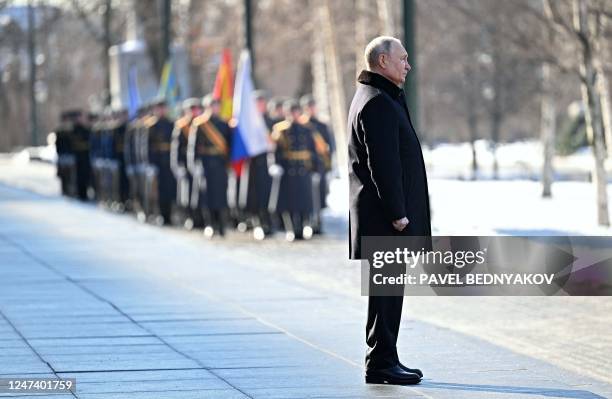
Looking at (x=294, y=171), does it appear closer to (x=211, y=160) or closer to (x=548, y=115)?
(x=211, y=160)

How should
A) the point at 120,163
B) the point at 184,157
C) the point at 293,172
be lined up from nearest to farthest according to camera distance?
the point at 293,172
the point at 184,157
the point at 120,163

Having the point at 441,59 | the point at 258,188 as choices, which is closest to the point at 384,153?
the point at 258,188

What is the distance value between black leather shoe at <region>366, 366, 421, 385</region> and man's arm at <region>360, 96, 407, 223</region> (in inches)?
32.2

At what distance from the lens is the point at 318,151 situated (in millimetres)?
22641

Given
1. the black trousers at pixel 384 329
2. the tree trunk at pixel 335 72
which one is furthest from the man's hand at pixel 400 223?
the tree trunk at pixel 335 72

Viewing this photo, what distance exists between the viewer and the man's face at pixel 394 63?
8.98 metres

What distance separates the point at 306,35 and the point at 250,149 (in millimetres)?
36111

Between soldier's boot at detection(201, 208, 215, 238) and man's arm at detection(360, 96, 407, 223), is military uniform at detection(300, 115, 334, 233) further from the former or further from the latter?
man's arm at detection(360, 96, 407, 223)

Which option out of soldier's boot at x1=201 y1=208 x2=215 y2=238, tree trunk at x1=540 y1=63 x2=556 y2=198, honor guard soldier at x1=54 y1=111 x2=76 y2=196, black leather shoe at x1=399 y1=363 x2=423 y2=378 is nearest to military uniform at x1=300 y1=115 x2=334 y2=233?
soldier's boot at x1=201 y1=208 x2=215 y2=238

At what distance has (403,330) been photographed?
1173cm

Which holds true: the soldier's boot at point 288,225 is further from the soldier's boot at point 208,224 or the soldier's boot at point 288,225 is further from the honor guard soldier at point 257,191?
the soldier's boot at point 208,224

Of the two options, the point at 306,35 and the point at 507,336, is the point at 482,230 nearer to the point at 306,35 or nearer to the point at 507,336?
the point at 507,336

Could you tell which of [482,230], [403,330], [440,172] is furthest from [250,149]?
[440,172]

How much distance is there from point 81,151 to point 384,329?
1036 inches
